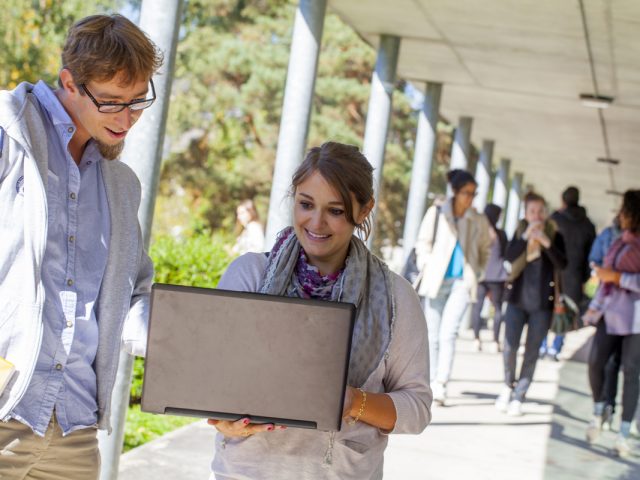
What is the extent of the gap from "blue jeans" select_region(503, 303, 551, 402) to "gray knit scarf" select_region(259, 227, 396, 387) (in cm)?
644

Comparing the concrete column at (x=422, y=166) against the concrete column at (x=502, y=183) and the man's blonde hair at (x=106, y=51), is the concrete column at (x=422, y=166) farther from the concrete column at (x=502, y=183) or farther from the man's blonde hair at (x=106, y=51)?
the man's blonde hair at (x=106, y=51)

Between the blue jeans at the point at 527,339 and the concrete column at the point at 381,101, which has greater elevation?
the concrete column at the point at 381,101

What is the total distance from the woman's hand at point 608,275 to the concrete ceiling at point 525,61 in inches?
79.7

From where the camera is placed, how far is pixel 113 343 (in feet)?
9.74

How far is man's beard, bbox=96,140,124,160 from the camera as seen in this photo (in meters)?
3.00

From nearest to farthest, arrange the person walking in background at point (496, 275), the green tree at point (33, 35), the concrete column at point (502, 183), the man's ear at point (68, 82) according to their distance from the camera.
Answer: the man's ear at point (68, 82), the person walking in background at point (496, 275), the concrete column at point (502, 183), the green tree at point (33, 35)

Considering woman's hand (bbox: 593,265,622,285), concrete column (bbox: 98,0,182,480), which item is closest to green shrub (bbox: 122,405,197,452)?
concrete column (bbox: 98,0,182,480)

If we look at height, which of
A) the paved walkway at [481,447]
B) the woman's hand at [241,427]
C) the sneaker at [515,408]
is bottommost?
the paved walkway at [481,447]

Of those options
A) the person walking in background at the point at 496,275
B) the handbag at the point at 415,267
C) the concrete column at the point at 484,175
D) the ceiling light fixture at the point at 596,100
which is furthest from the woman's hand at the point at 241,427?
the concrete column at the point at 484,175

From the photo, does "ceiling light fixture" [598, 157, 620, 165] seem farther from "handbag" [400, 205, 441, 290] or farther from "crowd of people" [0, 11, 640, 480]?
"crowd of people" [0, 11, 640, 480]

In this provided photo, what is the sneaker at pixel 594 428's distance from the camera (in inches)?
344

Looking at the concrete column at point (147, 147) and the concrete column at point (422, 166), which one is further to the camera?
the concrete column at point (422, 166)

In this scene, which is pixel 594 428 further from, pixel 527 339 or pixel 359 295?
pixel 359 295

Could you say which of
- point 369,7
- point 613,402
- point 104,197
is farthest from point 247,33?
point 104,197
